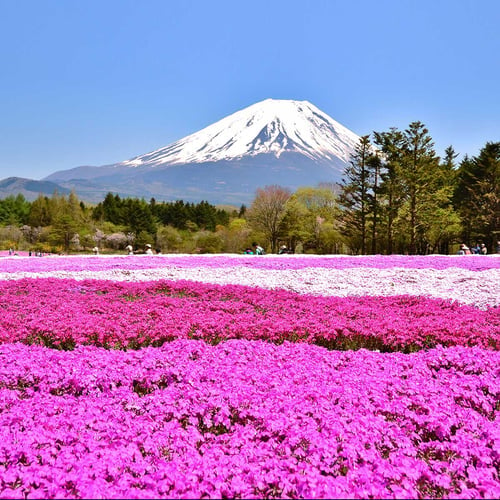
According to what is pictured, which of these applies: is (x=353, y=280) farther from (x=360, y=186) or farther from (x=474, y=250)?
(x=360, y=186)

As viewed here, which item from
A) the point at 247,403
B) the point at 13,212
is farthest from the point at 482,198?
the point at 13,212

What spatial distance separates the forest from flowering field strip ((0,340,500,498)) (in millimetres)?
40851

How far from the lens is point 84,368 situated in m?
6.13

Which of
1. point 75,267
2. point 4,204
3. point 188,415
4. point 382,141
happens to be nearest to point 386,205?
point 382,141

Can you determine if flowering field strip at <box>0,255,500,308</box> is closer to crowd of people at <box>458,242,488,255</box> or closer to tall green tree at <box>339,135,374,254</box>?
crowd of people at <box>458,242,488,255</box>

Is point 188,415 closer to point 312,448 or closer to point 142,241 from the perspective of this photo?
point 312,448

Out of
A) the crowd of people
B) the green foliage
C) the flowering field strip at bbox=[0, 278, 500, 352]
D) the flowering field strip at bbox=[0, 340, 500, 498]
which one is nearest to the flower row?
the flowering field strip at bbox=[0, 278, 500, 352]

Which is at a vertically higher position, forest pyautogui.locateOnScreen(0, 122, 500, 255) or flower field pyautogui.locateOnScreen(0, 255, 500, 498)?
forest pyautogui.locateOnScreen(0, 122, 500, 255)

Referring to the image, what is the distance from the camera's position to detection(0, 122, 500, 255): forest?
A: 48688 mm

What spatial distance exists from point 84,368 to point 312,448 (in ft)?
11.3

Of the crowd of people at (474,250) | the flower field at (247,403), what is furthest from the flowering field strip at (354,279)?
the crowd of people at (474,250)

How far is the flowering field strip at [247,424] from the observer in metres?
3.55

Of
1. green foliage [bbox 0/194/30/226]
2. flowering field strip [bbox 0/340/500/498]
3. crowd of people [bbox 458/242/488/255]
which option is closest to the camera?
flowering field strip [bbox 0/340/500/498]

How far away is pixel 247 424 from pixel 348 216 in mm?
53882
